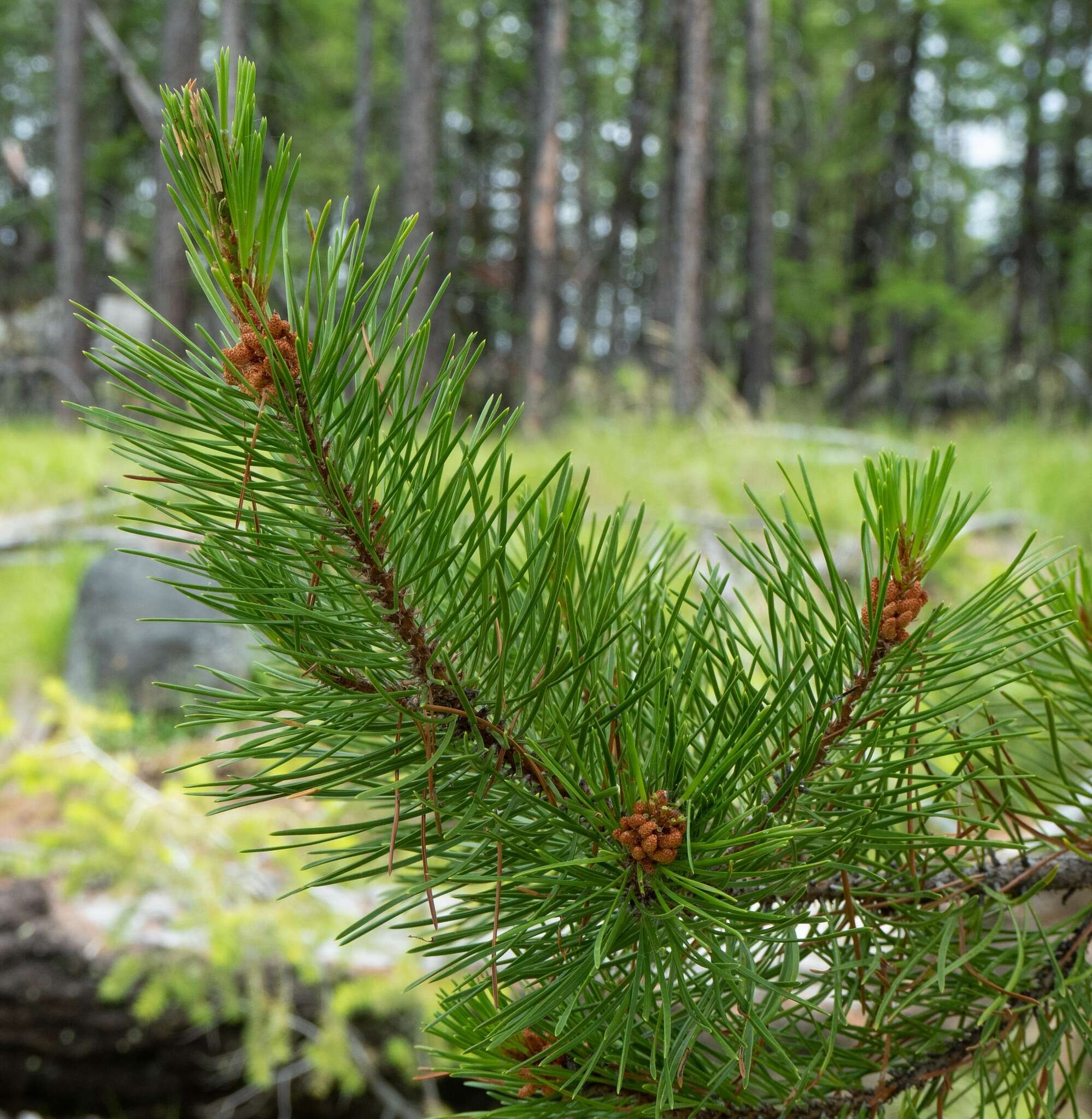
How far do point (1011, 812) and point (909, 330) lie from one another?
1588 cm

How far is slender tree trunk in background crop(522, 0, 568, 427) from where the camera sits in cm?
966

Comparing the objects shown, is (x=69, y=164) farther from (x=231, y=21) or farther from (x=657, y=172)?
(x=657, y=172)

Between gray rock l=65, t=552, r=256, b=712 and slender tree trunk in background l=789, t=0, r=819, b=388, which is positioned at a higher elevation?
slender tree trunk in background l=789, t=0, r=819, b=388

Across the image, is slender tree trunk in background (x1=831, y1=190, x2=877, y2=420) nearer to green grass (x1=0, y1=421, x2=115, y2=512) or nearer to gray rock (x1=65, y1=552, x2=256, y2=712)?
green grass (x1=0, y1=421, x2=115, y2=512)

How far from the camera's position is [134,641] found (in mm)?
5082

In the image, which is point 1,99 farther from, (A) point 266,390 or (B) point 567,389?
(A) point 266,390

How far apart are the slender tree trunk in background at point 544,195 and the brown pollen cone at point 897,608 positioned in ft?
29.6

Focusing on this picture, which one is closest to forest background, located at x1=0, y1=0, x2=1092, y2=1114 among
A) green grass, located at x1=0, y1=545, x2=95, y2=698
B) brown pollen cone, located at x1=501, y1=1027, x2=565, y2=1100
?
green grass, located at x1=0, y1=545, x2=95, y2=698

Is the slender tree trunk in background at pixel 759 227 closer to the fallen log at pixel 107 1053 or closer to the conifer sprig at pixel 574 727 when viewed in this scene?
the fallen log at pixel 107 1053

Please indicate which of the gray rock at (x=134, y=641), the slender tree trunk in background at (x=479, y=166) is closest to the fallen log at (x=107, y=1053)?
the gray rock at (x=134, y=641)

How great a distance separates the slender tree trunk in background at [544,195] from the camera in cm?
966

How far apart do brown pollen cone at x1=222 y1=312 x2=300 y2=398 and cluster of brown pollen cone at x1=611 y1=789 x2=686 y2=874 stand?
300 millimetres

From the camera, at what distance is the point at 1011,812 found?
626 millimetres

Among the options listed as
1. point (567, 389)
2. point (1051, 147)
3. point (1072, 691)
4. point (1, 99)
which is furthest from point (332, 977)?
point (1051, 147)
